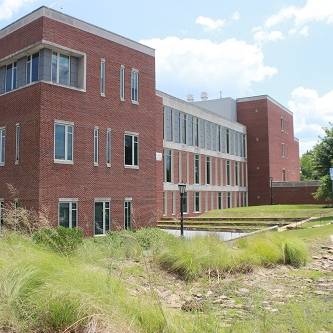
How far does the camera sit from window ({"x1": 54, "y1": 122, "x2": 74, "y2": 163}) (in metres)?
23.1

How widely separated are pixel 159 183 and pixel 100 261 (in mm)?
26986

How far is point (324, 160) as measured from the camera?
112 feet

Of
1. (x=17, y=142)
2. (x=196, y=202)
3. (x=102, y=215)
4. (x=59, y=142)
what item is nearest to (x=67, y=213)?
(x=102, y=215)

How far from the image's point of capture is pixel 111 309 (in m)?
5.61

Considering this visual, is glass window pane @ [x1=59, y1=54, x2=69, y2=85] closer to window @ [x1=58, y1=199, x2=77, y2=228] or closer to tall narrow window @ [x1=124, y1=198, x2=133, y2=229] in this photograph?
window @ [x1=58, y1=199, x2=77, y2=228]

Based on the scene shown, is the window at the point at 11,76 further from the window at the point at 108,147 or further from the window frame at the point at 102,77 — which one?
the window at the point at 108,147

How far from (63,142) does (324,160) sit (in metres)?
19.3

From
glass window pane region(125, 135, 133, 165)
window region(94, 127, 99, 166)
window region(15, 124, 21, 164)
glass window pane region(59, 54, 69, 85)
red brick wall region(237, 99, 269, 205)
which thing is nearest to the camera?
window region(15, 124, 21, 164)

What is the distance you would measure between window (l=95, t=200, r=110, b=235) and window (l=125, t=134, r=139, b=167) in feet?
9.96

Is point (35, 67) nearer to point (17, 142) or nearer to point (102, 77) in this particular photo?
point (102, 77)

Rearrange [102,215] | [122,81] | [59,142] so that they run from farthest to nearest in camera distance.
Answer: [122,81] < [102,215] < [59,142]

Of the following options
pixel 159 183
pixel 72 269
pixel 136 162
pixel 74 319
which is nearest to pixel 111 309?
pixel 74 319

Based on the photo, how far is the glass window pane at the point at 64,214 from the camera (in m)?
22.9

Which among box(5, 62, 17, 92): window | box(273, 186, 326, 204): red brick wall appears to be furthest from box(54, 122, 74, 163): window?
box(273, 186, 326, 204): red brick wall
